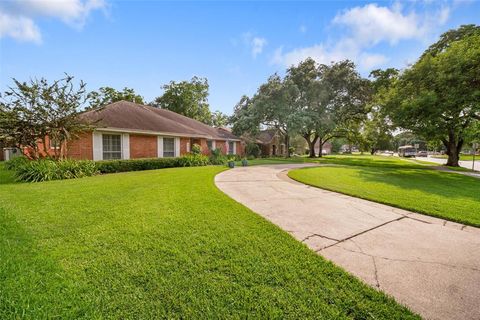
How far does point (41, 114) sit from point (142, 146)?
219 inches

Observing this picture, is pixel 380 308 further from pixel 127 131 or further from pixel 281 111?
pixel 281 111

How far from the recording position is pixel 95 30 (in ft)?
29.2

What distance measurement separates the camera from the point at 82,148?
12.2 m

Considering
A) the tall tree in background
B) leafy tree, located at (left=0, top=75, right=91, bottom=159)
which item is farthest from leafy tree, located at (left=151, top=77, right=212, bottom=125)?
leafy tree, located at (left=0, top=75, right=91, bottom=159)

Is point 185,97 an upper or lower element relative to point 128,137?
upper

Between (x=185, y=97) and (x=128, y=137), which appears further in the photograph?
(x=185, y=97)

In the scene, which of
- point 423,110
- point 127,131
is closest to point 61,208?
point 127,131

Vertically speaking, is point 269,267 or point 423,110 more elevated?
point 423,110

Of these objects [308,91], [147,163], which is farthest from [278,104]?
[147,163]

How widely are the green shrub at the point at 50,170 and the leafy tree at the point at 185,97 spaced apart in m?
25.0

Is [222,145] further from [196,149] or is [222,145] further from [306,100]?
[306,100]

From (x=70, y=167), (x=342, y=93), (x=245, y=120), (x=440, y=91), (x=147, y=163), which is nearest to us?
(x=70, y=167)

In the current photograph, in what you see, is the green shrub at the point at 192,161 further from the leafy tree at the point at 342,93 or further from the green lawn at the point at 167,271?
the leafy tree at the point at 342,93

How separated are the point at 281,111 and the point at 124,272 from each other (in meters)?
22.6
